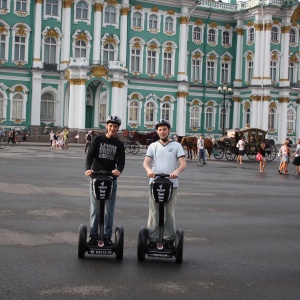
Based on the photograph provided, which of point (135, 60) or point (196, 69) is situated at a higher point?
point (135, 60)

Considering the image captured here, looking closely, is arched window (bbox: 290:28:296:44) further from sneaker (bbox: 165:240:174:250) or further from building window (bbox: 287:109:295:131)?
sneaker (bbox: 165:240:174:250)

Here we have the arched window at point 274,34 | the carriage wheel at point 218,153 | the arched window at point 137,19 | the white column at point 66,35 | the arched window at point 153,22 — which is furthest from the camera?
the arched window at point 274,34

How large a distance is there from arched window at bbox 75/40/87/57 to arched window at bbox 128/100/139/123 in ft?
23.2

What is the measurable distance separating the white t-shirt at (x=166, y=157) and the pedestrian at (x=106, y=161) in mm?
483

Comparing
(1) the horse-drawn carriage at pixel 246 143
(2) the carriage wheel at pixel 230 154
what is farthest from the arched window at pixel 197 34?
(2) the carriage wheel at pixel 230 154

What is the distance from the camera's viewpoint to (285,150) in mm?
29562

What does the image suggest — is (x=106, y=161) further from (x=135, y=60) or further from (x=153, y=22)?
(x=153, y=22)

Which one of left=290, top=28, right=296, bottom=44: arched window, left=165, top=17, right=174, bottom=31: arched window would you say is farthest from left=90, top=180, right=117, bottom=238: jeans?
left=290, top=28, right=296, bottom=44: arched window

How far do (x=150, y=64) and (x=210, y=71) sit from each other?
8.16 meters

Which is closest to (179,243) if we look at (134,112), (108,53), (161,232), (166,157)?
(161,232)

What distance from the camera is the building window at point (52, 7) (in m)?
56.1

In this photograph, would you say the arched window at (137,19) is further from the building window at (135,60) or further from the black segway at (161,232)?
the black segway at (161,232)

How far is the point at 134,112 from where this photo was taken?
200 ft

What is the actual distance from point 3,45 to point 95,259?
49.5 meters
